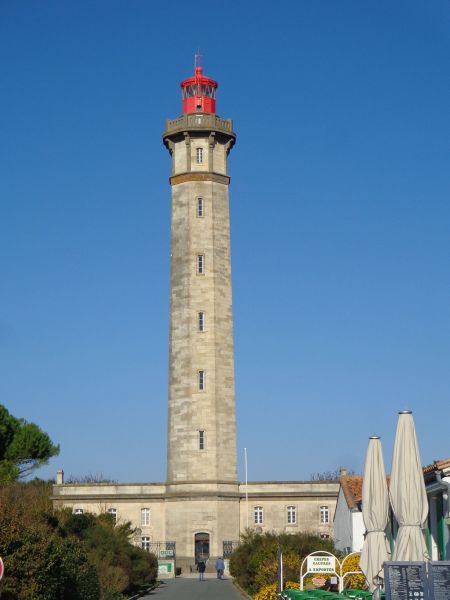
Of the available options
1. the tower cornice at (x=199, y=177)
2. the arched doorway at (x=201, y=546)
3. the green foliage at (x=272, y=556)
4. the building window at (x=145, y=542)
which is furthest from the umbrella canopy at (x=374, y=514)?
the building window at (x=145, y=542)

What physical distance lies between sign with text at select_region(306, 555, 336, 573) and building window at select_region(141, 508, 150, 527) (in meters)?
34.8

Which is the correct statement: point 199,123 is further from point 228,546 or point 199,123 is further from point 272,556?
point 272,556

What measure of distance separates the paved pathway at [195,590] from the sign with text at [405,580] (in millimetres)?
20369

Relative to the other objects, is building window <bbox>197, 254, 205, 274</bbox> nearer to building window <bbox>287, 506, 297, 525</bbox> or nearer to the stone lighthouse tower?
the stone lighthouse tower

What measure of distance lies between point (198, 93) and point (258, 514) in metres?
24.1

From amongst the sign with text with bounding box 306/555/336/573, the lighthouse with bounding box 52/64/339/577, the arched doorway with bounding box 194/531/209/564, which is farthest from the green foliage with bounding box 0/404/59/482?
the sign with text with bounding box 306/555/336/573

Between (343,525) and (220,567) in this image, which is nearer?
(343,525)

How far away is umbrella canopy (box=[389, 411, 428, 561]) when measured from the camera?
18719 millimetres

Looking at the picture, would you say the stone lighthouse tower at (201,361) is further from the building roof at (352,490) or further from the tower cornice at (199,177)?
the building roof at (352,490)

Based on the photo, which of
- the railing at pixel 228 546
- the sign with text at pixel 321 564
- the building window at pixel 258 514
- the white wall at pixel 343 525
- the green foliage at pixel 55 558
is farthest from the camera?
the building window at pixel 258 514

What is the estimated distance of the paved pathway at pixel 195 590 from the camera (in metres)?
35.9

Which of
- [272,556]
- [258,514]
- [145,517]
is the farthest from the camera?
[145,517]

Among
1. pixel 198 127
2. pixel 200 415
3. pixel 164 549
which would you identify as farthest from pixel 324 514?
pixel 198 127

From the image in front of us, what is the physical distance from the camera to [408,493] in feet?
61.8
